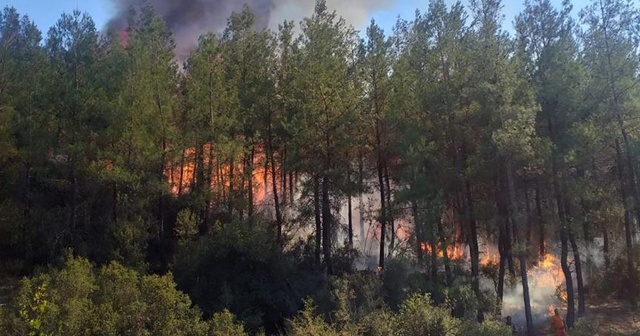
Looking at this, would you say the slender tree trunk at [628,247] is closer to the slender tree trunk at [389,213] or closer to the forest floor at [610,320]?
the forest floor at [610,320]

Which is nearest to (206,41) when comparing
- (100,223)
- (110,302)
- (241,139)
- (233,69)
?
(233,69)

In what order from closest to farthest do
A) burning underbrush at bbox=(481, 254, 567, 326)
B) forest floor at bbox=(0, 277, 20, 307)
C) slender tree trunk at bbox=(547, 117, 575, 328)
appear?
1. slender tree trunk at bbox=(547, 117, 575, 328)
2. forest floor at bbox=(0, 277, 20, 307)
3. burning underbrush at bbox=(481, 254, 567, 326)

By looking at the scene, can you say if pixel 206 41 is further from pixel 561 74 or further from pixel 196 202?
pixel 561 74

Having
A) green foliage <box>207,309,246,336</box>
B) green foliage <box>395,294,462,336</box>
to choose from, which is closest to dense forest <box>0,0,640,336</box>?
green foliage <box>395,294,462,336</box>

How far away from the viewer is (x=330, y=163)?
25906mm

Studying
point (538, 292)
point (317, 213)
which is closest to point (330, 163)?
point (317, 213)

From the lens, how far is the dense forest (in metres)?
21.3

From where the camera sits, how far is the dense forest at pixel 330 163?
2128cm

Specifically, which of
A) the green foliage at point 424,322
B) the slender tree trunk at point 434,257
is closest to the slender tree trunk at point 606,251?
the slender tree trunk at point 434,257

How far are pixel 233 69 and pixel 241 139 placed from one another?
182 inches

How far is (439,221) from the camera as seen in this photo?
2403cm

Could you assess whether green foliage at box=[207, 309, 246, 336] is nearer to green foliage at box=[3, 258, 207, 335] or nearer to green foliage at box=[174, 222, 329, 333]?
green foliage at box=[3, 258, 207, 335]

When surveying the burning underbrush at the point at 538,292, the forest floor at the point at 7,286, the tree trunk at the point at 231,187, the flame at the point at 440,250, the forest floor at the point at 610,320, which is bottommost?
the forest floor at the point at 610,320

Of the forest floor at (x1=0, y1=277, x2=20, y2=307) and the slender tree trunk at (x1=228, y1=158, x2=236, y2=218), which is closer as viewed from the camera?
the forest floor at (x1=0, y1=277, x2=20, y2=307)
